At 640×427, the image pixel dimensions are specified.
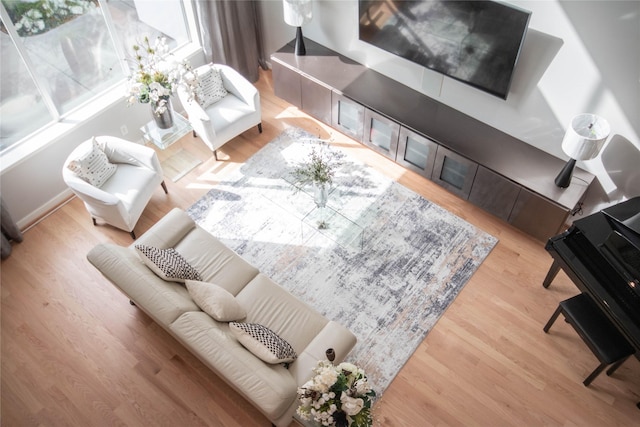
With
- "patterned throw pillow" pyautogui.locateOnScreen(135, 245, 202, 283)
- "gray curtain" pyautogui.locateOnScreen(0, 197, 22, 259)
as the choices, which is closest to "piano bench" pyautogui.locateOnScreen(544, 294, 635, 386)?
"patterned throw pillow" pyautogui.locateOnScreen(135, 245, 202, 283)

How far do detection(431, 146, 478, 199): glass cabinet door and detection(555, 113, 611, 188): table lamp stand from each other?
0.80 meters

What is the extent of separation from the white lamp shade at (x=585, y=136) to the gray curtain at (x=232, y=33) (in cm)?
372

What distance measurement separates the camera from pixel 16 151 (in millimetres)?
4996

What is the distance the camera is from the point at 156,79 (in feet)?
16.4

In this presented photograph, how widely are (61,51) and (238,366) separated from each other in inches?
146

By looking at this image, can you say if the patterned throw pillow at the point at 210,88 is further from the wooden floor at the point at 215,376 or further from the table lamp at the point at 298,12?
the wooden floor at the point at 215,376

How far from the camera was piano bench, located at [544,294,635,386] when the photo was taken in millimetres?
3691

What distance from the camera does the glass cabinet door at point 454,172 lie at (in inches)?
194

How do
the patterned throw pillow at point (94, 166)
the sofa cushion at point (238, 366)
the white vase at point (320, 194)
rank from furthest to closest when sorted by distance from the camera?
the patterned throw pillow at point (94, 166)
the white vase at point (320, 194)
the sofa cushion at point (238, 366)

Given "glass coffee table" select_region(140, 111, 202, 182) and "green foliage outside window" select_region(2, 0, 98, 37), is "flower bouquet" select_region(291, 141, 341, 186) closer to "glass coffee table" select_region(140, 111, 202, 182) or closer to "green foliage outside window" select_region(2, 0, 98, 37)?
"glass coffee table" select_region(140, 111, 202, 182)

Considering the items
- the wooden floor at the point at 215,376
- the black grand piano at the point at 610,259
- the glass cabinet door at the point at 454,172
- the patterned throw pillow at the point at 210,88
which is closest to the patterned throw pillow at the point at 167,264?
the wooden floor at the point at 215,376

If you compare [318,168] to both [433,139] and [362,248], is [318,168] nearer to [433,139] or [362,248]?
[362,248]

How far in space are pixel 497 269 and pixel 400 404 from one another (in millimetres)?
1566

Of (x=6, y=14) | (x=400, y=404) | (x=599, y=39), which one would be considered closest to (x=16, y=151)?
(x=6, y=14)
